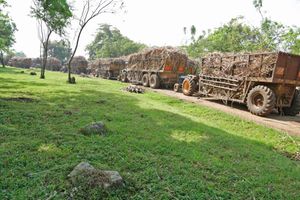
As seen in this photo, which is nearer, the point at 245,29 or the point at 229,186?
the point at 229,186

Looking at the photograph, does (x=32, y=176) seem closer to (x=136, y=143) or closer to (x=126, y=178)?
(x=126, y=178)

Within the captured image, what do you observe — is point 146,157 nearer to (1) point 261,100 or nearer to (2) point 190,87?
(1) point 261,100

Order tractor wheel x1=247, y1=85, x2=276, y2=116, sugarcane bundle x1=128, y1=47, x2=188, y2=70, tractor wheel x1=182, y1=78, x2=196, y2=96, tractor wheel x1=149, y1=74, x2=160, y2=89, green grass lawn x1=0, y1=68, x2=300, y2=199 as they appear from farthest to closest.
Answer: tractor wheel x1=149, y1=74, x2=160, y2=89, sugarcane bundle x1=128, y1=47, x2=188, y2=70, tractor wheel x1=182, y1=78, x2=196, y2=96, tractor wheel x1=247, y1=85, x2=276, y2=116, green grass lawn x1=0, y1=68, x2=300, y2=199

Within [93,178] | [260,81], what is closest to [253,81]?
[260,81]

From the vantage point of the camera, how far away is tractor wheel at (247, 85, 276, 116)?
763 centimetres

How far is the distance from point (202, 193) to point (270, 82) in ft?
20.8

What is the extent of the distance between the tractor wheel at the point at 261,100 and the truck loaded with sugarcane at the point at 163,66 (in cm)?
753

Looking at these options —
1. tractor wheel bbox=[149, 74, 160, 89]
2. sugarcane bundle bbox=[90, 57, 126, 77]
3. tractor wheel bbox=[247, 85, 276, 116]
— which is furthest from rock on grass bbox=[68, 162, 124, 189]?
sugarcane bundle bbox=[90, 57, 126, 77]

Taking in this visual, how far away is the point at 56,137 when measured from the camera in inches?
169

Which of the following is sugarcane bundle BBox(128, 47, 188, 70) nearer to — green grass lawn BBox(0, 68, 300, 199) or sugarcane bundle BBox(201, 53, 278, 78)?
sugarcane bundle BBox(201, 53, 278, 78)

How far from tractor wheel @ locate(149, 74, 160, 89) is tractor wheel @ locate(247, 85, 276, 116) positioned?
8.06 m

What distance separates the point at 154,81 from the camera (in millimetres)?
15922

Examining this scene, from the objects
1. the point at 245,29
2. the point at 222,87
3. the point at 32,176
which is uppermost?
the point at 245,29

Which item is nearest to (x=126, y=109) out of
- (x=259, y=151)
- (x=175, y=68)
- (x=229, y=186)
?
(x=259, y=151)
